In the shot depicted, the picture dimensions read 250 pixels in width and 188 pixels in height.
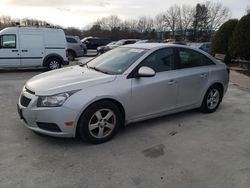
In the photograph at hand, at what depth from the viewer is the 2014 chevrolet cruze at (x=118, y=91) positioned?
364 cm

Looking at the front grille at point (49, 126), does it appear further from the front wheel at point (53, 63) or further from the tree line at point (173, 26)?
the tree line at point (173, 26)

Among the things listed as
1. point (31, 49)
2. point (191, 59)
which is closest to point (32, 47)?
point (31, 49)

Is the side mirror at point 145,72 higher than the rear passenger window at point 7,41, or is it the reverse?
the rear passenger window at point 7,41

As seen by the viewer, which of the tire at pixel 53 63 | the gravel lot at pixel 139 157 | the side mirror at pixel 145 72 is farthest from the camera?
the tire at pixel 53 63

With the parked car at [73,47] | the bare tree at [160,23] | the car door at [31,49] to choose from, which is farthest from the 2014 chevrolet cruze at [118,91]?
the bare tree at [160,23]

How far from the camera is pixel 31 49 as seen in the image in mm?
11344

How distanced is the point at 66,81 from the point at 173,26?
60.9m

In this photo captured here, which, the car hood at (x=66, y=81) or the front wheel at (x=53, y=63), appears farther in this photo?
the front wheel at (x=53, y=63)

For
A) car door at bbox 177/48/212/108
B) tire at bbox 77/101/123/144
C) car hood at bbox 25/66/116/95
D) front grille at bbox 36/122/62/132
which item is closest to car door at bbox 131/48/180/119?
car door at bbox 177/48/212/108

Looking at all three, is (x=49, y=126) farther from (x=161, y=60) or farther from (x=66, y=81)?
(x=161, y=60)

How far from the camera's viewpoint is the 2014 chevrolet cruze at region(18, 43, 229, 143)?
3637 millimetres

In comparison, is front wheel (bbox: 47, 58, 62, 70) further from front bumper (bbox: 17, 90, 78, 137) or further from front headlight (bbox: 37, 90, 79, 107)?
front headlight (bbox: 37, 90, 79, 107)

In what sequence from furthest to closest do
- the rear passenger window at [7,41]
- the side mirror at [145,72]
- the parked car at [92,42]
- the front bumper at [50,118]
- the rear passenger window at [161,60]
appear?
1. the parked car at [92,42]
2. the rear passenger window at [7,41]
3. the rear passenger window at [161,60]
4. the side mirror at [145,72]
5. the front bumper at [50,118]

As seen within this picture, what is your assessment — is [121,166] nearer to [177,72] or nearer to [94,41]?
[177,72]
